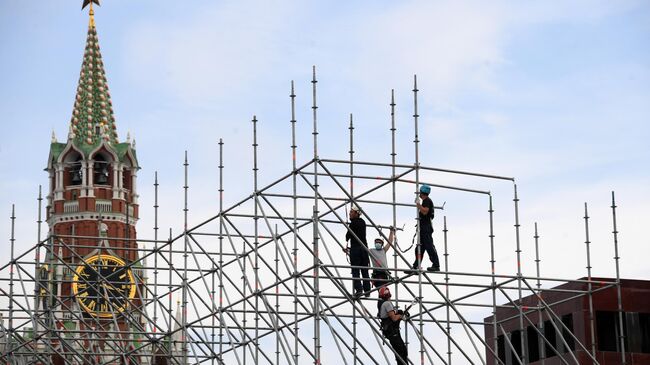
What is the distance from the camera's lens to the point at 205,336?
41.3 m

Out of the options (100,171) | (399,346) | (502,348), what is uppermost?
(100,171)

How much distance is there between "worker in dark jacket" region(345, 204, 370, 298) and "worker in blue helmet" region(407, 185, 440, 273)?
1021 mm

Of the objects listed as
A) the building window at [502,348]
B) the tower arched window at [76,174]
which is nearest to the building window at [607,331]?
the building window at [502,348]

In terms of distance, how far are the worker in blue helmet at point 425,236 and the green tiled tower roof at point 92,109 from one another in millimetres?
96083

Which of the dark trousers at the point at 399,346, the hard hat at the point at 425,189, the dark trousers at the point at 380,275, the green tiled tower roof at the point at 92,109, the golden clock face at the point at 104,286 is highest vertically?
the green tiled tower roof at the point at 92,109

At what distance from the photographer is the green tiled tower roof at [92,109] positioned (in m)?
128

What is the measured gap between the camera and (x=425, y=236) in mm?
32375

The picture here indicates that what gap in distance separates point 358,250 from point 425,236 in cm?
141

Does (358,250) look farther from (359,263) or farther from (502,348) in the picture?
(502,348)

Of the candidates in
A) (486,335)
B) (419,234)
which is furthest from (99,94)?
(419,234)

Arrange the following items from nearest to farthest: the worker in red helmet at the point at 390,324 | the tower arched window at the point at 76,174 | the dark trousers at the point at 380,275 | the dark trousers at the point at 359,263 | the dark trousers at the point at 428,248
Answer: the worker in red helmet at the point at 390,324, the dark trousers at the point at 428,248, the dark trousers at the point at 380,275, the dark trousers at the point at 359,263, the tower arched window at the point at 76,174

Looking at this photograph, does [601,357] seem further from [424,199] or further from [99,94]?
[99,94]

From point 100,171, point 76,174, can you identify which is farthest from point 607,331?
point 76,174

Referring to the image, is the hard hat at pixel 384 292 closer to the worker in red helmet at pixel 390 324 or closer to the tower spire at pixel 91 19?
the worker in red helmet at pixel 390 324
